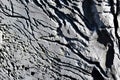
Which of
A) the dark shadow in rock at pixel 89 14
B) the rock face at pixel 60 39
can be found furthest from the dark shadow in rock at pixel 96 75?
the dark shadow in rock at pixel 89 14

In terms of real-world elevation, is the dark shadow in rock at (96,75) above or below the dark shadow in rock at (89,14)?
below

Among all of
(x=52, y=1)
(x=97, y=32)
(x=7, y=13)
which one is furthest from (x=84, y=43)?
(x=7, y=13)

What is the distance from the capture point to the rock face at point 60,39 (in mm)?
982

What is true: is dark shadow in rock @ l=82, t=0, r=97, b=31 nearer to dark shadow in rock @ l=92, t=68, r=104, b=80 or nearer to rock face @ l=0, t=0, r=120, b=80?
rock face @ l=0, t=0, r=120, b=80

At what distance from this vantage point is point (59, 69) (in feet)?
3.47

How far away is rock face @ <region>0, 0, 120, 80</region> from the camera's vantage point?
98cm

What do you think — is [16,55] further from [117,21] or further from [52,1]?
[117,21]

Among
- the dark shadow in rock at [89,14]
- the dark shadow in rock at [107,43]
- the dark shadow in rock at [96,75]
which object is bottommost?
the dark shadow in rock at [96,75]

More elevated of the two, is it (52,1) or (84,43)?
(52,1)

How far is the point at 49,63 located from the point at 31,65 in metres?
0.07

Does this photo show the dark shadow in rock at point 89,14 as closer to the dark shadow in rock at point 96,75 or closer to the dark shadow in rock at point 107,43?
the dark shadow in rock at point 107,43

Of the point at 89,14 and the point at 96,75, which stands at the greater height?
the point at 89,14

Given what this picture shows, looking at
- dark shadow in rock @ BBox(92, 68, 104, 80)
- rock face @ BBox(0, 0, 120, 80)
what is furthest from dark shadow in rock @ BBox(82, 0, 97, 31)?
dark shadow in rock @ BBox(92, 68, 104, 80)

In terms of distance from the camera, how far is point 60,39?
1031mm
